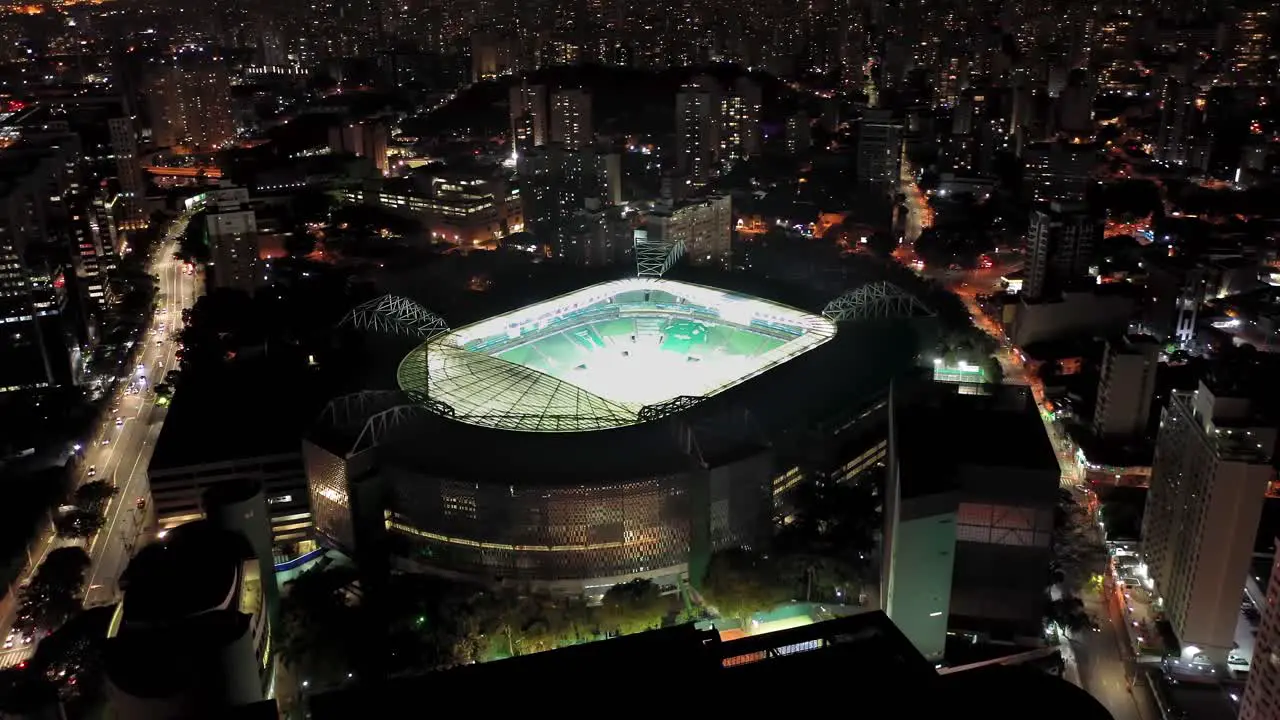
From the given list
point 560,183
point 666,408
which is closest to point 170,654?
point 666,408

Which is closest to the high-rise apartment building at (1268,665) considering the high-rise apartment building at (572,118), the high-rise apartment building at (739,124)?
the high-rise apartment building at (739,124)

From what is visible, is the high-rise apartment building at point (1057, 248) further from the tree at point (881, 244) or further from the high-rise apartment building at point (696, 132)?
the high-rise apartment building at point (696, 132)

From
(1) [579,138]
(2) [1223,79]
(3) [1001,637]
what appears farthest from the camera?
(2) [1223,79]

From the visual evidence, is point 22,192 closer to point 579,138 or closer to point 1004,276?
point 579,138

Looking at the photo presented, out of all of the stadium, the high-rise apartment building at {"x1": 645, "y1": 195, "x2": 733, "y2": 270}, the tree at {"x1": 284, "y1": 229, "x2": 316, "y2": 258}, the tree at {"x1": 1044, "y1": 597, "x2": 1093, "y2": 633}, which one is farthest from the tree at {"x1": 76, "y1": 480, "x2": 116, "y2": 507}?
the tree at {"x1": 1044, "y1": 597, "x2": 1093, "y2": 633}

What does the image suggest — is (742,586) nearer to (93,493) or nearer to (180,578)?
(180,578)

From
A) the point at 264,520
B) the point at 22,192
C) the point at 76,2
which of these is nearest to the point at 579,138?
the point at 22,192
